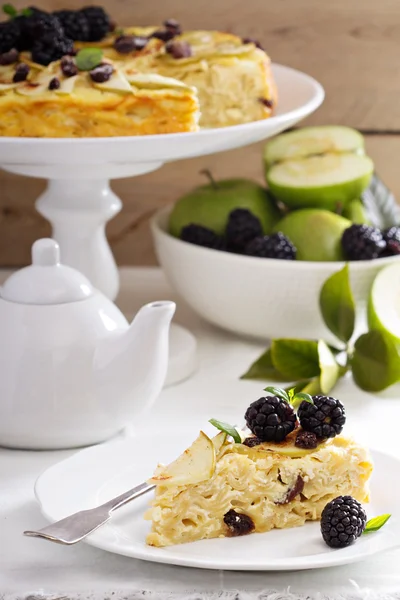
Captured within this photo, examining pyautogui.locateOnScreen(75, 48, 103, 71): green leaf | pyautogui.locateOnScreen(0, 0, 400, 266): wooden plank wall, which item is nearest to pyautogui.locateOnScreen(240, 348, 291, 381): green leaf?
pyautogui.locateOnScreen(75, 48, 103, 71): green leaf

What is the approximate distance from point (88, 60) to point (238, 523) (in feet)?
1.85

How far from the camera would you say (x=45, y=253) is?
0.94 metres

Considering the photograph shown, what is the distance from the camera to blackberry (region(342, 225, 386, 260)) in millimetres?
1197

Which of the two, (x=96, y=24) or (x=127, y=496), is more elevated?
(x=96, y=24)

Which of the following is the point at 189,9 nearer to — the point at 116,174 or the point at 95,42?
the point at 95,42

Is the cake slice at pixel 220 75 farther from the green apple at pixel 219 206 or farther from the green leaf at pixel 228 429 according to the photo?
the green leaf at pixel 228 429

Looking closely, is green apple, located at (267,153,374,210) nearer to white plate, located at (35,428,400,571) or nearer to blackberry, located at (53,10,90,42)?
blackberry, located at (53,10,90,42)

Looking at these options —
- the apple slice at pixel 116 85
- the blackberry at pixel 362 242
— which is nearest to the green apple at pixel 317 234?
the blackberry at pixel 362 242

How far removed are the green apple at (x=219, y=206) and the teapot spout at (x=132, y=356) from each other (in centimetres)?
39

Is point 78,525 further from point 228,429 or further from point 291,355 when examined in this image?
point 291,355

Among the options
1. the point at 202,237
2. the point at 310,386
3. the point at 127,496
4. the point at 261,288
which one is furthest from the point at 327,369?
the point at 127,496

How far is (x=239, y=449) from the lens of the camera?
0.80m

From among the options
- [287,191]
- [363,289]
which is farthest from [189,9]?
[363,289]

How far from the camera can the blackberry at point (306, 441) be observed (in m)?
0.80
